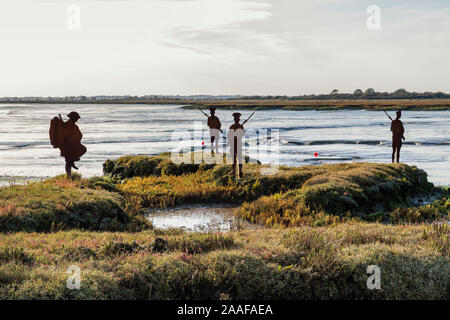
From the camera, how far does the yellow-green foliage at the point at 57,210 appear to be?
34.4 ft

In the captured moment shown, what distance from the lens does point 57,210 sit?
37.4 feet

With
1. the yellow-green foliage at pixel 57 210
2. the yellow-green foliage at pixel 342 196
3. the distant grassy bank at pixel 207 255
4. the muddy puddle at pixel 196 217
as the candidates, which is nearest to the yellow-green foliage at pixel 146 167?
the muddy puddle at pixel 196 217

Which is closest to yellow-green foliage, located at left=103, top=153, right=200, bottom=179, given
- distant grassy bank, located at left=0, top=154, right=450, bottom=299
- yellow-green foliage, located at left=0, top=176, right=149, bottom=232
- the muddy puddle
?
the muddy puddle

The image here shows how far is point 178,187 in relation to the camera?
16.9 meters

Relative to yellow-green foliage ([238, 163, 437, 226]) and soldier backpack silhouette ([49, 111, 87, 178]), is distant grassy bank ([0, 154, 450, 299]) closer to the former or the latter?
yellow-green foliage ([238, 163, 437, 226])

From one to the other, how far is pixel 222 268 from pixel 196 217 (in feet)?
22.8

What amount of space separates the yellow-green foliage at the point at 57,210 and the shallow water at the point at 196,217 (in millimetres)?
1171

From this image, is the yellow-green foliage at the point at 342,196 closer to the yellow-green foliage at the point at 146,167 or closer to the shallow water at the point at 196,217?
the shallow water at the point at 196,217

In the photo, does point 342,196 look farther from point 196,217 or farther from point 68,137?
point 68,137

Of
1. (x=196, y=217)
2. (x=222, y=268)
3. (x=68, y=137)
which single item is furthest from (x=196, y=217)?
(x=222, y=268)
